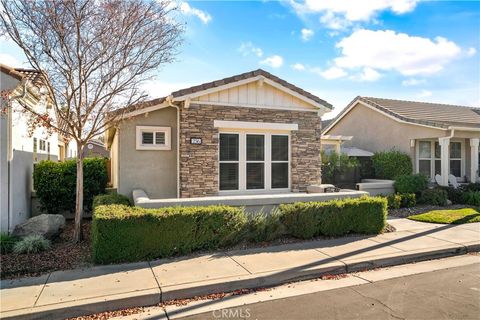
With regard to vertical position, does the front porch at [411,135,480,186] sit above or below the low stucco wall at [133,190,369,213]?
above

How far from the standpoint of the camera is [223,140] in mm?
10070

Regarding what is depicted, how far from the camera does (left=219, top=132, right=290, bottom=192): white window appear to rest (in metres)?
10.1

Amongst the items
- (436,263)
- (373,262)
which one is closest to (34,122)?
(373,262)

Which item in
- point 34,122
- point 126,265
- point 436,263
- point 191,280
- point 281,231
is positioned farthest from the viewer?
point 281,231

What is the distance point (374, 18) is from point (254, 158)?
244 inches

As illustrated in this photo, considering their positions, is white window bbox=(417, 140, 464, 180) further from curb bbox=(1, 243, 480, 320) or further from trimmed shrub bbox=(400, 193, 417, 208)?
curb bbox=(1, 243, 480, 320)

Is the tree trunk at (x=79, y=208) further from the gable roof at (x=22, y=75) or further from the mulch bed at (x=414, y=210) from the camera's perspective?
the mulch bed at (x=414, y=210)

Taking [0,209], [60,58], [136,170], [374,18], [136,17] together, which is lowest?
[0,209]

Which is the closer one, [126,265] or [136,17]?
[126,265]

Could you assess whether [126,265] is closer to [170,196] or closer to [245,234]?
[245,234]

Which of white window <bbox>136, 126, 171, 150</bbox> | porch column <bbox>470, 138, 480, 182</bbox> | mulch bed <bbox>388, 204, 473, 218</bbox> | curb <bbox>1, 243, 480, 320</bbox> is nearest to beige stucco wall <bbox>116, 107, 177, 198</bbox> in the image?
white window <bbox>136, 126, 171, 150</bbox>

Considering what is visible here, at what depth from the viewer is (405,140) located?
15.9 m

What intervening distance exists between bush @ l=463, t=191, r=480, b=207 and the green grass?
1919 mm

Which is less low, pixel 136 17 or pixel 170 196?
pixel 136 17
